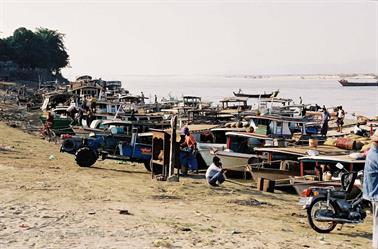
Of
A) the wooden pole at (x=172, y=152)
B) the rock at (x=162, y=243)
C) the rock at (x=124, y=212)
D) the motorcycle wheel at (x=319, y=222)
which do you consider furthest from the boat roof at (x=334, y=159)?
the rock at (x=162, y=243)

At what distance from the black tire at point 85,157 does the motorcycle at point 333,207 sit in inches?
425

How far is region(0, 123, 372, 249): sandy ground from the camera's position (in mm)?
9492

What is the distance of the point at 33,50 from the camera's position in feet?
348

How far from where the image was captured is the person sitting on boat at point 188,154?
765 inches

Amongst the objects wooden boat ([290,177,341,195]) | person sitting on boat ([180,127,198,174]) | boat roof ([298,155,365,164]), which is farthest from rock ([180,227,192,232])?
person sitting on boat ([180,127,198,174])

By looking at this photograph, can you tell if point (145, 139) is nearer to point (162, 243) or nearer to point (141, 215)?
point (141, 215)

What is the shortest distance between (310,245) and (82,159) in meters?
12.0

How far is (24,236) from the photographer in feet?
30.8

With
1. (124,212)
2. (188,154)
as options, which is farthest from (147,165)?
(124,212)

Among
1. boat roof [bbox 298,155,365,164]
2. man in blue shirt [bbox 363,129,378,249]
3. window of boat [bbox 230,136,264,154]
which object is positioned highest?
man in blue shirt [bbox 363,129,378,249]

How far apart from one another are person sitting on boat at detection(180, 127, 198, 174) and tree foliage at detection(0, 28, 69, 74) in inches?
3601

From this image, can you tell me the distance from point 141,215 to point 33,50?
100854mm

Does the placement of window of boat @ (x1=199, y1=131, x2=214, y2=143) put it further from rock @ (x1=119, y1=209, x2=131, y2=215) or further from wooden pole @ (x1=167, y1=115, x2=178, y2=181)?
rock @ (x1=119, y1=209, x2=131, y2=215)

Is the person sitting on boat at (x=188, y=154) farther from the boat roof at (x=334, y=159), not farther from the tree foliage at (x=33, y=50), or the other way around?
the tree foliage at (x=33, y=50)
